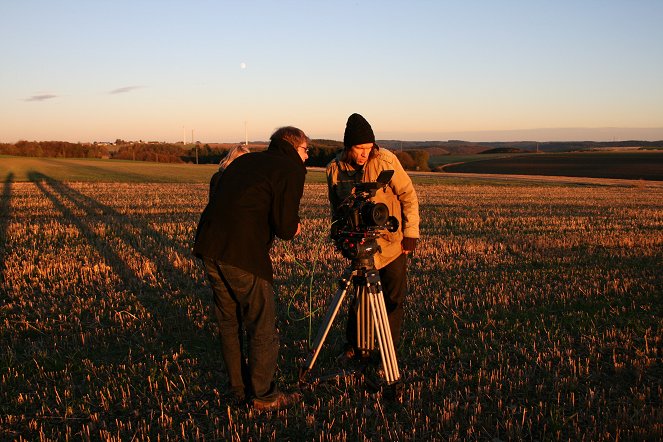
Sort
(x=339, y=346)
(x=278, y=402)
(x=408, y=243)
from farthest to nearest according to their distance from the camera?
(x=339, y=346) → (x=408, y=243) → (x=278, y=402)

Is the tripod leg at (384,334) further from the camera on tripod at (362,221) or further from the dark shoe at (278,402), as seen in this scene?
the dark shoe at (278,402)

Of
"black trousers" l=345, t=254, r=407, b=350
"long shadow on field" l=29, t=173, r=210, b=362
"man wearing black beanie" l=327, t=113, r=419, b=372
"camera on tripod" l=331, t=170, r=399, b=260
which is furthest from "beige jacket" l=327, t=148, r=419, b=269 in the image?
"long shadow on field" l=29, t=173, r=210, b=362

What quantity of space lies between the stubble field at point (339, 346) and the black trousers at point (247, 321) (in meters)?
0.30

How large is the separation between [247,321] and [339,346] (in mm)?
1846

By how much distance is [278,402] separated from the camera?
4.57 metres

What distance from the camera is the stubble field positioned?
4359 mm

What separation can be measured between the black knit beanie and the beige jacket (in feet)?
0.93

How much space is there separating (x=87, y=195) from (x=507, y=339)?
24.1 meters

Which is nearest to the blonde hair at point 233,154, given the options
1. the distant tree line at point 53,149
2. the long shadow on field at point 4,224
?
the long shadow on field at point 4,224

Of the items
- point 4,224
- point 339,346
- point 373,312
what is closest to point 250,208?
point 373,312

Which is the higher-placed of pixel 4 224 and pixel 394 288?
pixel 394 288

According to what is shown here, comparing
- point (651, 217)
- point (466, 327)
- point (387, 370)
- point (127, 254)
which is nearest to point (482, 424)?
point (387, 370)

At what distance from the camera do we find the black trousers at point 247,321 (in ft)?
14.3

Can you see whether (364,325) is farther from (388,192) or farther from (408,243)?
(388,192)
